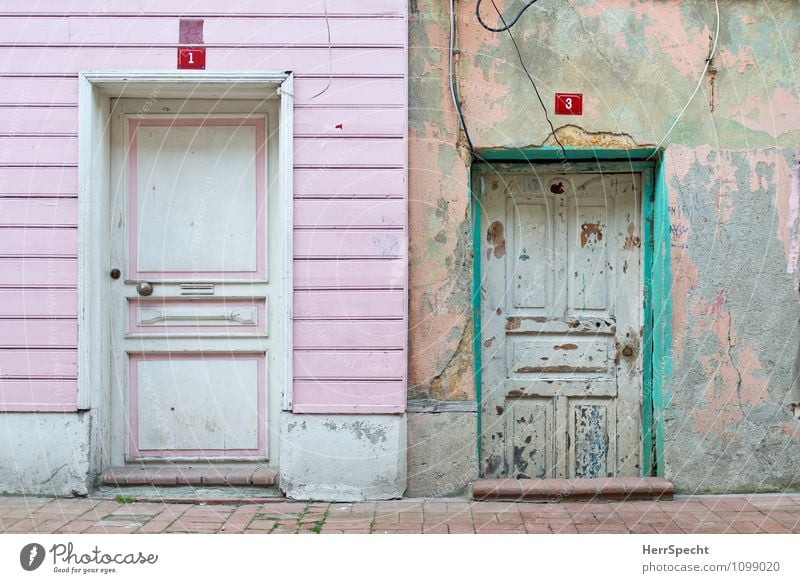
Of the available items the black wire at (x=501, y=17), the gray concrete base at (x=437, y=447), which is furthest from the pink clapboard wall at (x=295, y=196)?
the black wire at (x=501, y=17)

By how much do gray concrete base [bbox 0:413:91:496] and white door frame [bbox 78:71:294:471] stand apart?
0.10 m

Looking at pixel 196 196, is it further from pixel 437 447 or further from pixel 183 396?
pixel 437 447

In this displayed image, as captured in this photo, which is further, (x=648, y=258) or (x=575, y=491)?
(x=648, y=258)

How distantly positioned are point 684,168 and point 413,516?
108 inches

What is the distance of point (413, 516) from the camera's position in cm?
534

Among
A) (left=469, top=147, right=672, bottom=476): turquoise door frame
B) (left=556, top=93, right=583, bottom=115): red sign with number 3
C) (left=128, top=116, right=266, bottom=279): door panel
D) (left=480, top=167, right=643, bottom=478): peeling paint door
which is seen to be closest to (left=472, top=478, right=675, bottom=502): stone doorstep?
(left=469, top=147, right=672, bottom=476): turquoise door frame

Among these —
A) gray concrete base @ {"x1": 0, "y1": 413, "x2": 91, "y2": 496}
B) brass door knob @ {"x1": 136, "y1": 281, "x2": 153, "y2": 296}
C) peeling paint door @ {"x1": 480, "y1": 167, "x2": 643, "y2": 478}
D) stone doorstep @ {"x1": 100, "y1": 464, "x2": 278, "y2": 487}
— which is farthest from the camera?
peeling paint door @ {"x1": 480, "y1": 167, "x2": 643, "y2": 478}

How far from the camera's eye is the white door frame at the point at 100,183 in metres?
5.64

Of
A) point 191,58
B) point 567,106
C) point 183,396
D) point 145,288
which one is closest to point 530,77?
point 567,106

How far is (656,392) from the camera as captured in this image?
19.5ft

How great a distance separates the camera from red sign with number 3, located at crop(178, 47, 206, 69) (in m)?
5.66

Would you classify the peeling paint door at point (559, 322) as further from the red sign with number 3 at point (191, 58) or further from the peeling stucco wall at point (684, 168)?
the red sign with number 3 at point (191, 58)

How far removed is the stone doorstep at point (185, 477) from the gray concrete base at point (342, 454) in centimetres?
26

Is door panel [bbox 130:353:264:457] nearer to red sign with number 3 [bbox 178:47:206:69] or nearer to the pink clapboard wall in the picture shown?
the pink clapboard wall
